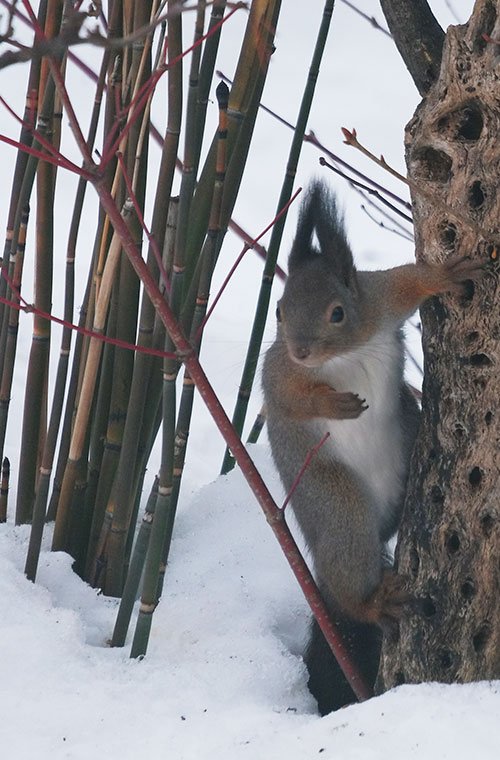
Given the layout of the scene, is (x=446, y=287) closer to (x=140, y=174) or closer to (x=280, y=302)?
(x=280, y=302)

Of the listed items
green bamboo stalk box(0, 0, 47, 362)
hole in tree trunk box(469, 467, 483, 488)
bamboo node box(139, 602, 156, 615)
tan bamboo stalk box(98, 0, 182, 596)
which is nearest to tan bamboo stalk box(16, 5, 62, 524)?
green bamboo stalk box(0, 0, 47, 362)

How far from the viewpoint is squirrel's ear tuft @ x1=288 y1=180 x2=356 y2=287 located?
1.85 meters

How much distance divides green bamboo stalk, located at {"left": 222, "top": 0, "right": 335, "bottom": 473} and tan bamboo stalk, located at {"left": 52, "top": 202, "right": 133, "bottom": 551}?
0.33m

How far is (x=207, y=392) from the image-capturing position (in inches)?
58.9

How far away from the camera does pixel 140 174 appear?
6.72 ft

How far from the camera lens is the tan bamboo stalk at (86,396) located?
6.86 feet

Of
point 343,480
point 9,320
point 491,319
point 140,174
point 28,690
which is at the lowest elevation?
point 28,690

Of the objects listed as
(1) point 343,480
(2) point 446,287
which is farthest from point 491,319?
(1) point 343,480

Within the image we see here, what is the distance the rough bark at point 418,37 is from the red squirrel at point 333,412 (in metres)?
0.25

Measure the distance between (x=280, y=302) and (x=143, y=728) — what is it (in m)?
0.74

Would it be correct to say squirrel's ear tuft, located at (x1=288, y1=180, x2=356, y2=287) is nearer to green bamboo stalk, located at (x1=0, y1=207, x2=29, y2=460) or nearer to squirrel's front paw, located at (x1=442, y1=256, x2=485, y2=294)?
squirrel's front paw, located at (x1=442, y1=256, x2=485, y2=294)

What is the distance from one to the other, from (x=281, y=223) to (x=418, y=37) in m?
0.49

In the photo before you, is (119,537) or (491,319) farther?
(119,537)

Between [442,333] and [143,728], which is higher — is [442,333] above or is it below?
above
